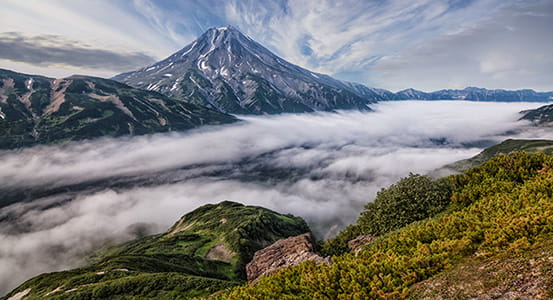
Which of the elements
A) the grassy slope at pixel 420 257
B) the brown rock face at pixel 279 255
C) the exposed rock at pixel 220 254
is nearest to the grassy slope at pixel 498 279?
the grassy slope at pixel 420 257

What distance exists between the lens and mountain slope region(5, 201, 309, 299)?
127 feet

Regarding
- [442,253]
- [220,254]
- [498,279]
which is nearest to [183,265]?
[220,254]

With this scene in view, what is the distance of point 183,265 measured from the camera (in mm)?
67000

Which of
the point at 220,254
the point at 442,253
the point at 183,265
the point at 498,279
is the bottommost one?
the point at 220,254

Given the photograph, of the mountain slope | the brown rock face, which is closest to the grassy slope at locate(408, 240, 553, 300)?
the brown rock face

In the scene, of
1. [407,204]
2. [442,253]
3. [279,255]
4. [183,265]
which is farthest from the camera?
[183,265]

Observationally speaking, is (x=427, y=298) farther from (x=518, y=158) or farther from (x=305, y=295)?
(x=518, y=158)

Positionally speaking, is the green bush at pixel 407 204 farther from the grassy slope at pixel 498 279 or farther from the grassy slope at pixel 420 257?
the grassy slope at pixel 498 279

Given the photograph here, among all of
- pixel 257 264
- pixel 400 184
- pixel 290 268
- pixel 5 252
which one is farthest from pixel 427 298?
pixel 5 252

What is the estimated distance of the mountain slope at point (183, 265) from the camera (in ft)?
127

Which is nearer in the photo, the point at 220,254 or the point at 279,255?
the point at 279,255

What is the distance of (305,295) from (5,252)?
296994 millimetres

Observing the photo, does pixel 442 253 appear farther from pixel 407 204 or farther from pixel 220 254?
pixel 220 254

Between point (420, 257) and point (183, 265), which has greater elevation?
point (420, 257)
